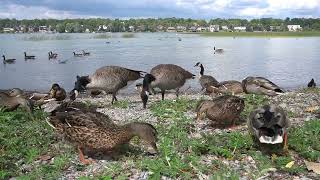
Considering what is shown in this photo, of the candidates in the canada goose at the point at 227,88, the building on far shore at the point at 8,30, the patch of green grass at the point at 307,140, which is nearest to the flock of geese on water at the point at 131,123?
the patch of green grass at the point at 307,140

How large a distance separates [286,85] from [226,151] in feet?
65.4

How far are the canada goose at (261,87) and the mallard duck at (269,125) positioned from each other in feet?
24.3

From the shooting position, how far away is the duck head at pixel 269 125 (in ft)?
21.8

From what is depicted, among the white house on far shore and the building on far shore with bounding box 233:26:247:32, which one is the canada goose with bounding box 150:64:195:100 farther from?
the building on far shore with bounding box 233:26:247:32

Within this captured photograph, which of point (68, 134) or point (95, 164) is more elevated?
point (68, 134)

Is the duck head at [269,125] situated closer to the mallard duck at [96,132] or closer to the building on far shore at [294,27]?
the mallard duck at [96,132]

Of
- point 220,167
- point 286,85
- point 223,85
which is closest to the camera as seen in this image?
point 220,167

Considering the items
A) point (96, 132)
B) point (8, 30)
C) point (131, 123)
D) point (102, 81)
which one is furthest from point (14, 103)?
point (8, 30)

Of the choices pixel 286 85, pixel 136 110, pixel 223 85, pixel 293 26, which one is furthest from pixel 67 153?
pixel 293 26

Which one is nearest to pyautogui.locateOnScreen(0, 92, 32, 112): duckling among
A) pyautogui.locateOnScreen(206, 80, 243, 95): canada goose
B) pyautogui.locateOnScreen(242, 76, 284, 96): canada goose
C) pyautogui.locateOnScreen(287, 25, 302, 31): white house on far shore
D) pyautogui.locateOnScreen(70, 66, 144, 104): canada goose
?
pyautogui.locateOnScreen(70, 66, 144, 104): canada goose

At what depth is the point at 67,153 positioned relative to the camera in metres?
7.26

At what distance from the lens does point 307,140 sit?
25.3 feet

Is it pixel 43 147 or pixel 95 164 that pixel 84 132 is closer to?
pixel 95 164

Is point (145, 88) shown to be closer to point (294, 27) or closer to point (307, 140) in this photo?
point (307, 140)
